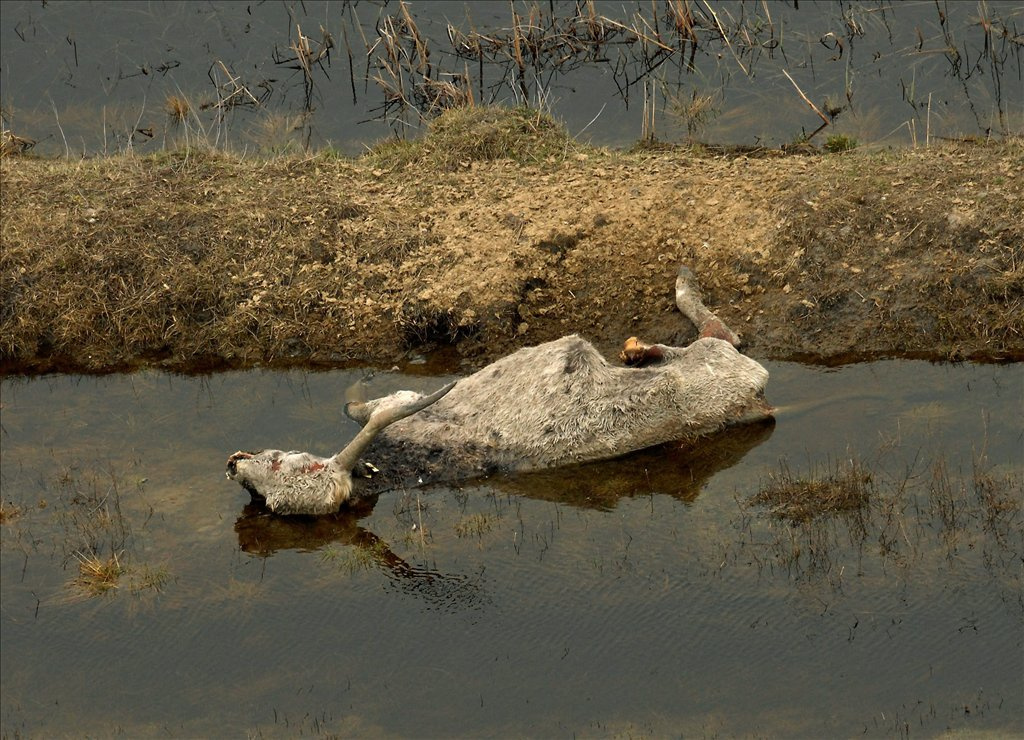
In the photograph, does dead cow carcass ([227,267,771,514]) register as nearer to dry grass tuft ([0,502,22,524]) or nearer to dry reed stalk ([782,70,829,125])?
dry grass tuft ([0,502,22,524])

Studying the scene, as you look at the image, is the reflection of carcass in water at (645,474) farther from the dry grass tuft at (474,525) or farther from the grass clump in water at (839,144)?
the grass clump in water at (839,144)

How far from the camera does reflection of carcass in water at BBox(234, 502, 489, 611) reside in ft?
32.1

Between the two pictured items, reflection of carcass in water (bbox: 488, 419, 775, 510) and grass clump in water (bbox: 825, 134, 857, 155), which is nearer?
reflection of carcass in water (bbox: 488, 419, 775, 510)

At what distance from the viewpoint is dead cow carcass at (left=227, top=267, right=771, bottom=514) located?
Result: 422 inches

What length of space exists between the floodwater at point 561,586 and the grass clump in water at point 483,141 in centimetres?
388

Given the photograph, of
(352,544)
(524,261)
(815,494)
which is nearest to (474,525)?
(352,544)

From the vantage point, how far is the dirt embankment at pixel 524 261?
40.4 ft

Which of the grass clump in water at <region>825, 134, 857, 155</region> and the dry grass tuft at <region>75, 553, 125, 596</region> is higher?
the grass clump in water at <region>825, 134, 857, 155</region>

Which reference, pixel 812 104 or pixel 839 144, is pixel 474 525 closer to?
pixel 839 144

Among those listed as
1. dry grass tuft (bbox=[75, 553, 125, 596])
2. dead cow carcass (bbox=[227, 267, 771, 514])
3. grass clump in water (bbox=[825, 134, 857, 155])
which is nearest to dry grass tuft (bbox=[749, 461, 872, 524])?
dead cow carcass (bbox=[227, 267, 771, 514])

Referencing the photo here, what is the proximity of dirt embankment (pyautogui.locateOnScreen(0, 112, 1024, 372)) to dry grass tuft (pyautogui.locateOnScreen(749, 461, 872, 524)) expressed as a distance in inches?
71.5

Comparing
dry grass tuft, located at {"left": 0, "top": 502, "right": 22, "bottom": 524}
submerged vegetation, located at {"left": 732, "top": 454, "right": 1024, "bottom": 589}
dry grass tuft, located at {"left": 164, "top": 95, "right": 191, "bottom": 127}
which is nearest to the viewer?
submerged vegetation, located at {"left": 732, "top": 454, "right": 1024, "bottom": 589}

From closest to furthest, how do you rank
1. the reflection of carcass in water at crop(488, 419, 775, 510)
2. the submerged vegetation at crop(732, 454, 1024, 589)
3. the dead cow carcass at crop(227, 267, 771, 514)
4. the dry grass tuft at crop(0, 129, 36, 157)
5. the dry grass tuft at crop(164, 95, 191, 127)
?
the submerged vegetation at crop(732, 454, 1024, 589), the reflection of carcass in water at crop(488, 419, 775, 510), the dead cow carcass at crop(227, 267, 771, 514), the dry grass tuft at crop(0, 129, 36, 157), the dry grass tuft at crop(164, 95, 191, 127)

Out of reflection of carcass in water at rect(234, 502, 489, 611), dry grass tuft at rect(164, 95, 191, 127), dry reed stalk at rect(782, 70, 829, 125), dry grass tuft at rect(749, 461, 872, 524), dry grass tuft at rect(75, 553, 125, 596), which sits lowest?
dry grass tuft at rect(75, 553, 125, 596)
